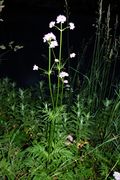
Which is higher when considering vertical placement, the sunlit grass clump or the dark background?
the sunlit grass clump

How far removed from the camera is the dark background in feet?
37.4

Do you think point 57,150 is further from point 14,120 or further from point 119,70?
point 119,70

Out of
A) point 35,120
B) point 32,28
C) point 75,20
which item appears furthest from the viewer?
point 75,20

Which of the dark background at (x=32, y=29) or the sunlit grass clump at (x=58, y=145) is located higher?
the sunlit grass clump at (x=58, y=145)

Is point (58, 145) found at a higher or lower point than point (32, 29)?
higher

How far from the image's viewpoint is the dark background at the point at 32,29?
11404mm

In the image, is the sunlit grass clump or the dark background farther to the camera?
the dark background

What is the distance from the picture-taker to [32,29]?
16734 millimetres

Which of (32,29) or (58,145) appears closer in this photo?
(58,145)

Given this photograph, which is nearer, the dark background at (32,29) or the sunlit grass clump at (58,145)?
the sunlit grass clump at (58,145)

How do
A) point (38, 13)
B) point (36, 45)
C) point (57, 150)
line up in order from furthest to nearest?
point (38, 13), point (36, 45), point (57, 150)

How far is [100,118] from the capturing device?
12.7ft

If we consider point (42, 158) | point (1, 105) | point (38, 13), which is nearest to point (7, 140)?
point (42, 158)

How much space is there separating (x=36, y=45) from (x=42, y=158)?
11305 millimetres
